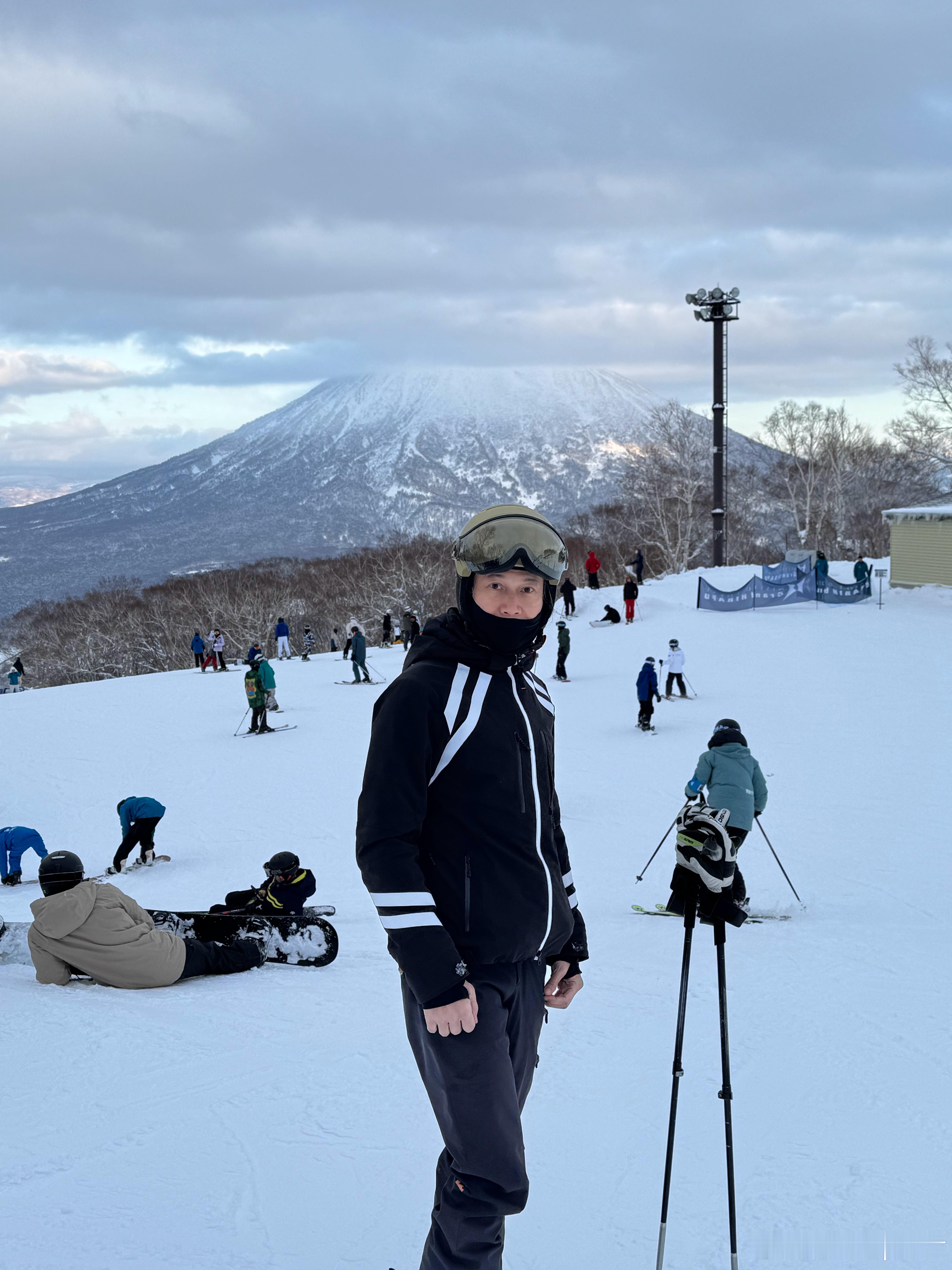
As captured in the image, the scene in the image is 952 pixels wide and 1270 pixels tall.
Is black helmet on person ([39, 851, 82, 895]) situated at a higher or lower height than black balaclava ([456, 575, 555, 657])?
lower

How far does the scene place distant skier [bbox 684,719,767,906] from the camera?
7.39 meters

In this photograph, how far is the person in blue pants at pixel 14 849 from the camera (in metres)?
10.2

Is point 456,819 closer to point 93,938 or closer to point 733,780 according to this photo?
point 93,938

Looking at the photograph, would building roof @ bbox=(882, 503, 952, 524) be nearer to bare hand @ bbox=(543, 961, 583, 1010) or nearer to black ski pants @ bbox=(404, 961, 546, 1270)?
bare hand @ bbox=(543, 961, 583, 1010)

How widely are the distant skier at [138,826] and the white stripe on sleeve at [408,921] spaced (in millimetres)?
8981

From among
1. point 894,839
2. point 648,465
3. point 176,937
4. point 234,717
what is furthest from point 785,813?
point 648,465

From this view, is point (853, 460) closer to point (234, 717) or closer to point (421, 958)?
point (234, 717)

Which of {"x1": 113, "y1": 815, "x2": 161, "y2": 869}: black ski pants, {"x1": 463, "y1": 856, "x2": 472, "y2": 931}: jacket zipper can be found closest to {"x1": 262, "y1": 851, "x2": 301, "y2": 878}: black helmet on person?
{"x1": 463, "y1": 856, "x2": 472, "y2": 931}: jacket zipper

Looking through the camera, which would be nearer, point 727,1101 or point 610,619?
point 727,1101

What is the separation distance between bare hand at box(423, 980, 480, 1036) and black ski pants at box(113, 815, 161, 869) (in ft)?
29.9

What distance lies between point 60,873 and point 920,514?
29.6m

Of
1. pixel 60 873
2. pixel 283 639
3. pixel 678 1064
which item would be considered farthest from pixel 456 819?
pixel 283 639

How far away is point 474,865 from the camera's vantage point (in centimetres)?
213

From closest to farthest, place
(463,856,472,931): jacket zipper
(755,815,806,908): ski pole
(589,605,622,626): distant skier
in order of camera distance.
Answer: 1. (463,856,472,931): jacket zipper
2. (755,815,806,908): ski pole
3. (589,605,622,626): distant skier
